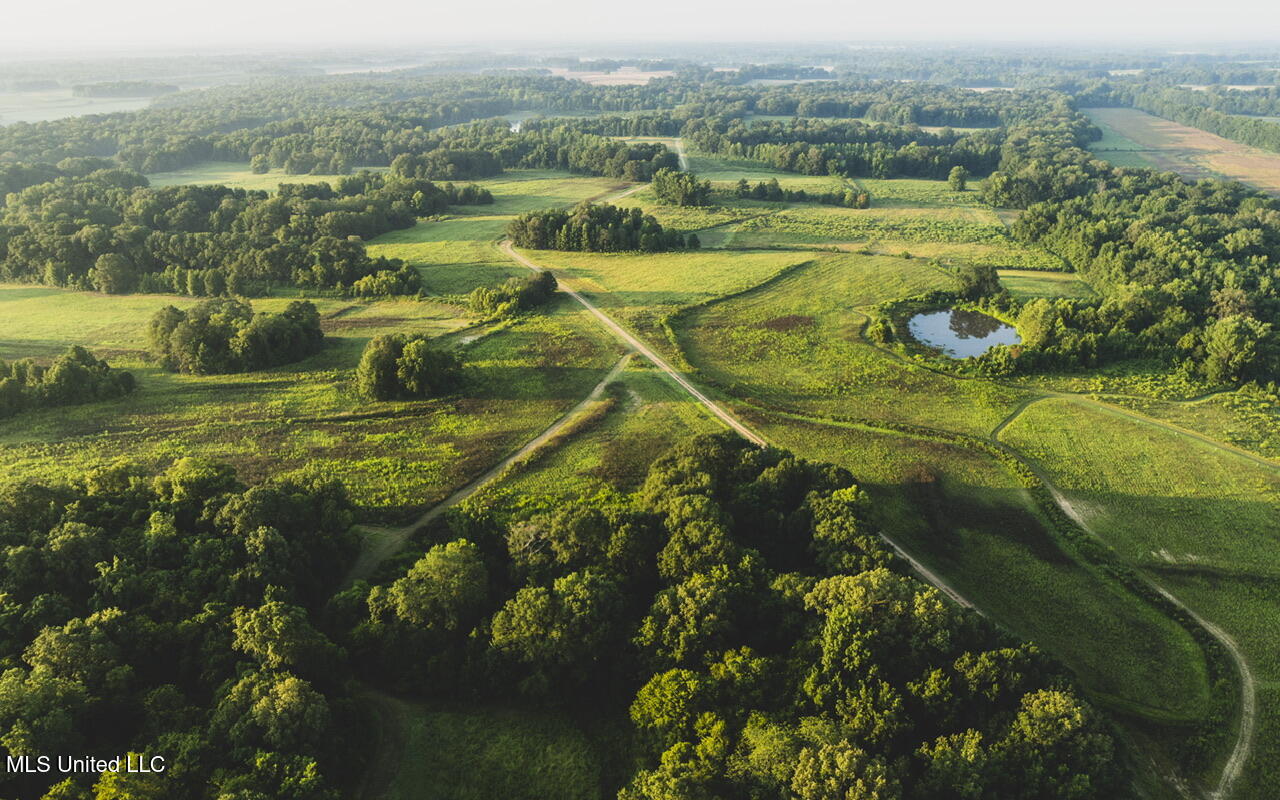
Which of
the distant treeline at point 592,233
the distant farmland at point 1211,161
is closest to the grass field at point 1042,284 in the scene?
the distant treeline at point 592,233

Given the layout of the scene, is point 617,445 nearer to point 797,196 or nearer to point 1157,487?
point 1157,487

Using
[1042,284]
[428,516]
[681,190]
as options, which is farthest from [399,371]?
[1042,284]

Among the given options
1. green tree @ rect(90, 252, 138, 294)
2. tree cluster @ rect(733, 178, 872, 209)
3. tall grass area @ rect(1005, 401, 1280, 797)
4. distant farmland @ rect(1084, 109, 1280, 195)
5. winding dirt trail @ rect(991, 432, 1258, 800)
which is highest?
distant farmland @ rect(1084, 109, 1280, 195)

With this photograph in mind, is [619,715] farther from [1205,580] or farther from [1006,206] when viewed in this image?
[1006,206]

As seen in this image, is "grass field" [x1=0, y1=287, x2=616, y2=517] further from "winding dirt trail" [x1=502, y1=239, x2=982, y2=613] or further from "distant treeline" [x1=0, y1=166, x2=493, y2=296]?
"distant treeline" [x1=0, y1=166, x2=493, y2=296]

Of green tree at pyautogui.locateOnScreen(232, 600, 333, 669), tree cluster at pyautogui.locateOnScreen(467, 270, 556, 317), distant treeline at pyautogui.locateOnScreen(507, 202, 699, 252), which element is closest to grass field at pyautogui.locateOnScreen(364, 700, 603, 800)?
green tree at pyautogui.locateOnScreen(232, 600, 333, 669)

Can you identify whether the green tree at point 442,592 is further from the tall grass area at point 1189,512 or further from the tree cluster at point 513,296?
the tree cluster at point 513,296

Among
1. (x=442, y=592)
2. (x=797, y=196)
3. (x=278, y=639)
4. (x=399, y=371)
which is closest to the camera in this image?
(x=278, y=639)
